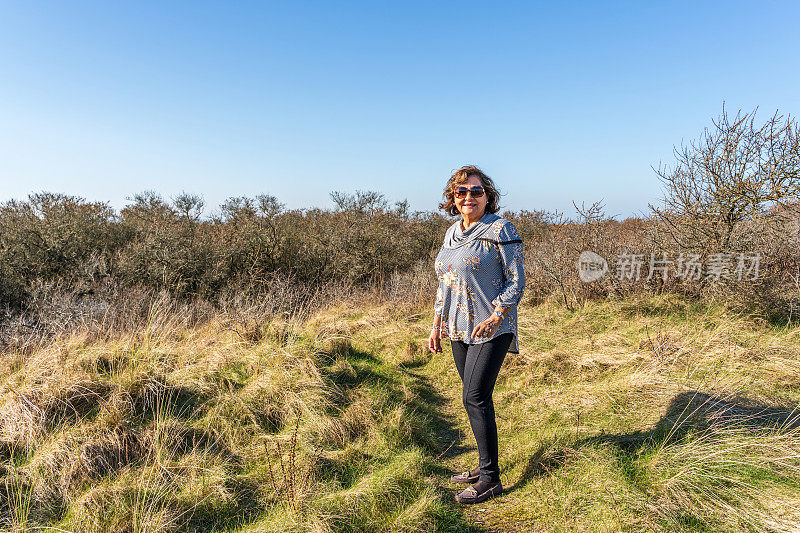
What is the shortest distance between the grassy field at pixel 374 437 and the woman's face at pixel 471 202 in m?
1.83

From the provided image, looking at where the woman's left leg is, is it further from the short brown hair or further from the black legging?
the short brown hair

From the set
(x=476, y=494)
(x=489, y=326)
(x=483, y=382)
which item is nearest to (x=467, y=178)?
(x=489, y=326)

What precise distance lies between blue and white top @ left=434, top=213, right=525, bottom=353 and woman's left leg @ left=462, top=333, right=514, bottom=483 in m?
0.06

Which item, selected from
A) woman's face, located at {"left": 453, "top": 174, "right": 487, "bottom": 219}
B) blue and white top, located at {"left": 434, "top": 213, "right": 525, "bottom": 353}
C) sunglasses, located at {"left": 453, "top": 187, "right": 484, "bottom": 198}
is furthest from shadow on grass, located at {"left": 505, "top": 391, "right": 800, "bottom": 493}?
sunglasses, located at {"left": 453, "top": 187, "right": 484, "bottom": 198}

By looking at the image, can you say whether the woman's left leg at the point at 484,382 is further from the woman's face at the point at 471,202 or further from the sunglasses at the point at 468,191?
the sunglasses at the point at 468,191

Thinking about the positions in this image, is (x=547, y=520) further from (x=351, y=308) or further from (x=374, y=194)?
(x=374, y=194)

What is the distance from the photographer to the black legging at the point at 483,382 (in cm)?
240

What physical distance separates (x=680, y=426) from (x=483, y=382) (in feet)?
5.56

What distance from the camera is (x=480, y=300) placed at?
A: 245cm

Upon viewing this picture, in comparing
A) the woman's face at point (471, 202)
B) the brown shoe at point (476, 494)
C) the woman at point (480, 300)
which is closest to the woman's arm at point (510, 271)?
the woman at point (480, 300)

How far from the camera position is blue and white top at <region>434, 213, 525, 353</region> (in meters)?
2.38

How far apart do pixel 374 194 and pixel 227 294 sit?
18.3 ft

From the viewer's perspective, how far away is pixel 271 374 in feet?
12.5

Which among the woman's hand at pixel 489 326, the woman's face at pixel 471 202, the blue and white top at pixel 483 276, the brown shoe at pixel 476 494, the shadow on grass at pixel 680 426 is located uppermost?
the woman's face at pixel 471 202
